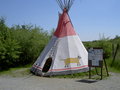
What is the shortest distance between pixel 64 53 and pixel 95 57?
240 centimetres

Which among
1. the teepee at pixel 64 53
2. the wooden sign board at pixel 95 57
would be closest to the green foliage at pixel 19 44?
the teepee at pixel 64 53

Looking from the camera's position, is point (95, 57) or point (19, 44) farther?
point (19, 44)

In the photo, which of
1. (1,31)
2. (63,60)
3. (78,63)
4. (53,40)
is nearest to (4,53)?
(1,31)

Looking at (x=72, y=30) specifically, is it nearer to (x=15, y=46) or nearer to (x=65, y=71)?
(x=65, y=71)

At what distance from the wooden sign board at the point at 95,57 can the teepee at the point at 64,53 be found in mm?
1273

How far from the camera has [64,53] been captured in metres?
12.8

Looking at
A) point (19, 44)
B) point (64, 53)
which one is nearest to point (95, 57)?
point (64, 53)

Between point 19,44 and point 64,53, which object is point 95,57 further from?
point 19,44

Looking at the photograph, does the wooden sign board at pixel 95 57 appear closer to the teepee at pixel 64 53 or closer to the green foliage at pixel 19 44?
the teepee at pixel 64 53

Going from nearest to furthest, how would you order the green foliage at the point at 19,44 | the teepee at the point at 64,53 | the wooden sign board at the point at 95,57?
the wooden sign board at the point at 95,57, the teepee at the point at 64,53, the green foliage at the point at 19,44

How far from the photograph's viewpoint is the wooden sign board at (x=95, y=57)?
1099cm

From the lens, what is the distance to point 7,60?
1588cm

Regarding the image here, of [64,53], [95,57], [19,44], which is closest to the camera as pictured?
[95,57]

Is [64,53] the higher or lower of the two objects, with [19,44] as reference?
lower
